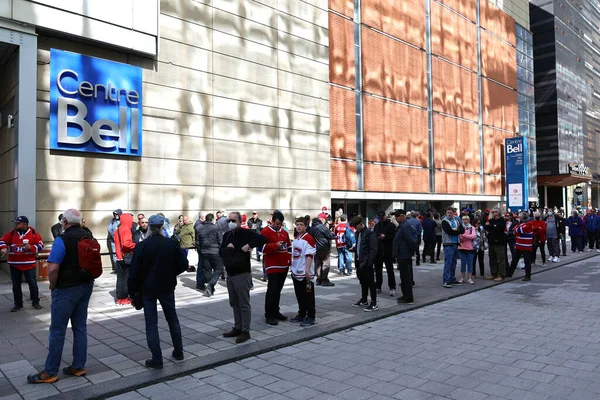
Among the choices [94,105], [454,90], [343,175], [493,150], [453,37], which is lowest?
[343,175]

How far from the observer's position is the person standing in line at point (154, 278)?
17.1 ft

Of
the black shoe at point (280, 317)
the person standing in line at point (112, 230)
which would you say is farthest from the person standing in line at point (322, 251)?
the person standing in line at point (112, 230)

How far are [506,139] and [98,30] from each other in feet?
97.2

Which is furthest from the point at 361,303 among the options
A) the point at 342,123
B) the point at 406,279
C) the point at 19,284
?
the point at 342,123

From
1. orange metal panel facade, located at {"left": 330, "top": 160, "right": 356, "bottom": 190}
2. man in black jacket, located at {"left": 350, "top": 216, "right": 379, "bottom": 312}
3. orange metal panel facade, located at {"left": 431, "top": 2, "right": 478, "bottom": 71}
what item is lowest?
man in black jacket, located at {"left": 350, "top": 216, "right": 379, "bottom": 312}

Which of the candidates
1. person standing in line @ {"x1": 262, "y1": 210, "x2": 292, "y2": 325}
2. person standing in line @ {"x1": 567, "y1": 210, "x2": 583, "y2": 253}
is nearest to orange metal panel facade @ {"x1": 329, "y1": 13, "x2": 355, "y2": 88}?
person standing in line @ {"x1": 567, "y1": 210, "x2": 583, "y2": 253}

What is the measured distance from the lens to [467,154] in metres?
31.0

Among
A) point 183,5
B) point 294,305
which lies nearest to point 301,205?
point 183,5

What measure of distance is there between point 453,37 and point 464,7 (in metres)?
2.99

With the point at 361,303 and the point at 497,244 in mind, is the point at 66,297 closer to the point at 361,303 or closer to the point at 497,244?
the point at 361,303

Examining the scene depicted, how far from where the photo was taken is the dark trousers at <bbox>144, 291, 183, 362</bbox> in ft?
17.1

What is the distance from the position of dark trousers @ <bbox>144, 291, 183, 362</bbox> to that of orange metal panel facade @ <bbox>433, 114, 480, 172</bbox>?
24.9 m

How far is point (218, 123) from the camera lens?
16000 millimetres

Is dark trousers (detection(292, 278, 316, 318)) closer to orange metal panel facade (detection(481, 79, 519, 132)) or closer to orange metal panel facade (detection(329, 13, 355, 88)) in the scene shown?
orange metal panel facade (detection(329, 13, 355, 88))
